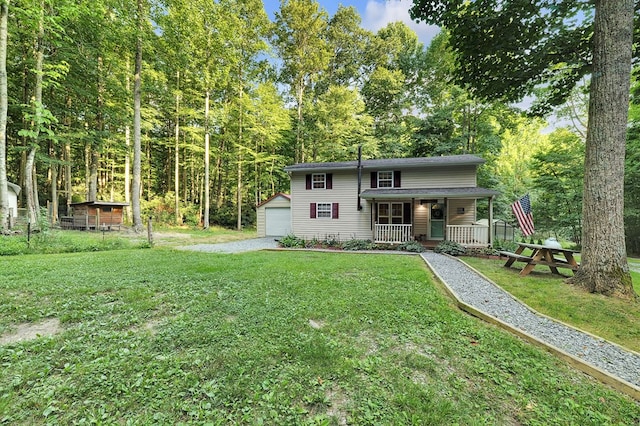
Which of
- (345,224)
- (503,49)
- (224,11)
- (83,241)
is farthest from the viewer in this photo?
(224,11)

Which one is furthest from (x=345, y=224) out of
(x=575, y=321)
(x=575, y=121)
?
(x=575, y=121)

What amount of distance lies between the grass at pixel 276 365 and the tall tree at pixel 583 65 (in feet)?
10.8

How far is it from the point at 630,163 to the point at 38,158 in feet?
101

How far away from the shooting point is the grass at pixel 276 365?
1.91 meters

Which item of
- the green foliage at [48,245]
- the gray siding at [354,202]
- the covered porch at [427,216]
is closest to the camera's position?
the green foliage at [48,245]

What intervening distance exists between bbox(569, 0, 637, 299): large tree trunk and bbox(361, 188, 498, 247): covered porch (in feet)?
18.2

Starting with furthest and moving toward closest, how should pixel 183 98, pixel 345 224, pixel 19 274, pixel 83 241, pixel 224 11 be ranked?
1. pixel 183 98
2. pixel 224 11
3. pixel 345 224
4. pixel 83 241
5. pixel 19 274

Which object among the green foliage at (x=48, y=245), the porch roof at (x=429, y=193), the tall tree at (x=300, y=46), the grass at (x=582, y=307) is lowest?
the grass at (x=582, y=307)

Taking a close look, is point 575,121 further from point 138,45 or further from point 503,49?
point 138,45

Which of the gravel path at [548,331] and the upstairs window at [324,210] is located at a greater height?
the upstairs window at [324,210]

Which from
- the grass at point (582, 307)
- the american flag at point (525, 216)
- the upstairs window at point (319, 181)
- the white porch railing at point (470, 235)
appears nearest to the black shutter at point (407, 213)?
the white porch railing at point (470, 235)

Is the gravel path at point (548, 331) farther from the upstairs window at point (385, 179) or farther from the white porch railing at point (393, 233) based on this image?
the upstairs window at point (385, 179)

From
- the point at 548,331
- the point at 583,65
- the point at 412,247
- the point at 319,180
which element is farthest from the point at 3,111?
the point at 583,65

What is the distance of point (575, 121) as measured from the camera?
733 inches
